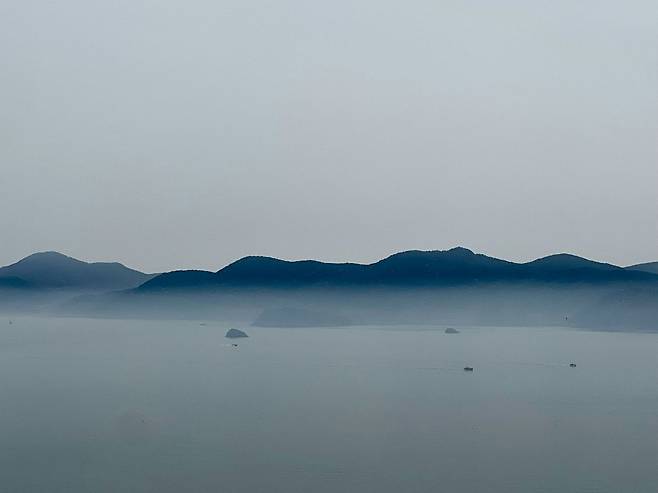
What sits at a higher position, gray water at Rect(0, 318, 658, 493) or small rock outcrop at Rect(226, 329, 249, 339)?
small rock outcrop at Rect(226, 329, 249, 339)

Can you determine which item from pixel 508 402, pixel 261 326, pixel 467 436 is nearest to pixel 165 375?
pixel 508 402

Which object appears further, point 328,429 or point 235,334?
point 235,334

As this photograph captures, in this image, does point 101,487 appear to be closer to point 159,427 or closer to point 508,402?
point 159,427

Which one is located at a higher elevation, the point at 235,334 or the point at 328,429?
the point at 235,334

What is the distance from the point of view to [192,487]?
22.0 m

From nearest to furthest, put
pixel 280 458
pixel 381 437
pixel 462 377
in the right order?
pixel 280 458 < pixel 381 437 < pixel 462 377

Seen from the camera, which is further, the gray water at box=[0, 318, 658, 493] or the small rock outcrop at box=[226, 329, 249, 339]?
the small rock outcrop at box=[226, 329, 249, 339]

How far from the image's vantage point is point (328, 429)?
109 feet

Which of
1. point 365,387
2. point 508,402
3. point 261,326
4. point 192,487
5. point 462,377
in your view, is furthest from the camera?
point 261,326

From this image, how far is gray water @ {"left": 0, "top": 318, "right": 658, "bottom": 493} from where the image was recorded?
2327cm

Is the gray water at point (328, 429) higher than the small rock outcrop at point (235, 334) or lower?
lower

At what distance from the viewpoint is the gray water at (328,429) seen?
23.3m

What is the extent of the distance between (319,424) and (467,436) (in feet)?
25.2

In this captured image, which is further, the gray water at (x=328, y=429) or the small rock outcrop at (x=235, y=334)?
the small rock outcrop at (x=235, y=334)
